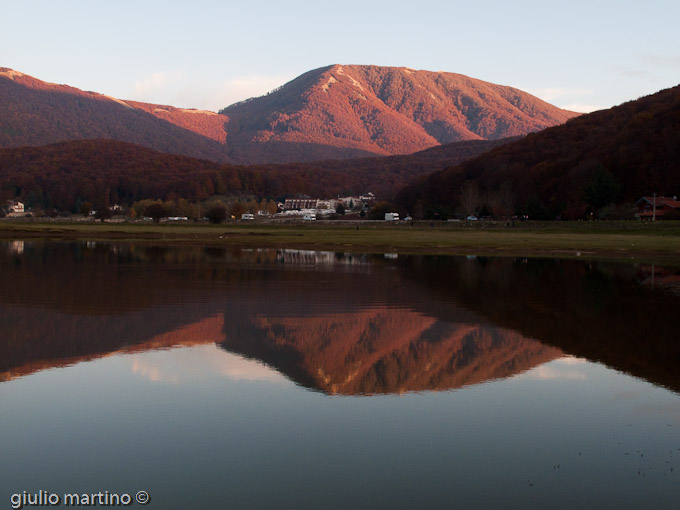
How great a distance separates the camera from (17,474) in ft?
28.5

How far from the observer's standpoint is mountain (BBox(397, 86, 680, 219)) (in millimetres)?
128625

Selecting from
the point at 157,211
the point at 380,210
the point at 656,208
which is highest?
the point at 656,208

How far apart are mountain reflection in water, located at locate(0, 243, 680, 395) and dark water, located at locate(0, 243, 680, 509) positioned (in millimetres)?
107

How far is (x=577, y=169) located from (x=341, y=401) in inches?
5622

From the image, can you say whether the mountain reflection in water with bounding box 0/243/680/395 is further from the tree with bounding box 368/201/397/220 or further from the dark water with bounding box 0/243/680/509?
the tree with bounding box 368/201/397/220

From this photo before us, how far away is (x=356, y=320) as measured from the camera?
2047 centimetres

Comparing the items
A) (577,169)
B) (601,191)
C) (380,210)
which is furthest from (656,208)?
(380,210)

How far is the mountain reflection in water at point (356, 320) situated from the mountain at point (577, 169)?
9568 centimetres

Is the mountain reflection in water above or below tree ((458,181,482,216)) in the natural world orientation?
below

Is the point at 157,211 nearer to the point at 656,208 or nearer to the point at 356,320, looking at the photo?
the point at 656,208

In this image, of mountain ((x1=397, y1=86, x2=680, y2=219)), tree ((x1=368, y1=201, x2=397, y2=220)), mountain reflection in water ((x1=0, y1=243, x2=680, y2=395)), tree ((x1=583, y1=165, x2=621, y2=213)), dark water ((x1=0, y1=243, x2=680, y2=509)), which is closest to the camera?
dark water ((x1=0, y1=243, x2=680, y2=509))

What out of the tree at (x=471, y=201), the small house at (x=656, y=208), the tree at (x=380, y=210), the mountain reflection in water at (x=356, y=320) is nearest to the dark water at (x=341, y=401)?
the mountain reflection in water at (x=356, y=320)

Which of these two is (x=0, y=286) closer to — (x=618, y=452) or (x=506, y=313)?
(x=506, y=313)

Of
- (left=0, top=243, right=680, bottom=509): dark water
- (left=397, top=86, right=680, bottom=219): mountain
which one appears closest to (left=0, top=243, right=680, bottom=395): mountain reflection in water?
(left=0, top=243, right=680, bottom=509): dark water
